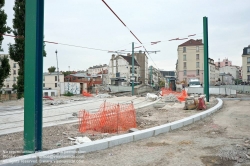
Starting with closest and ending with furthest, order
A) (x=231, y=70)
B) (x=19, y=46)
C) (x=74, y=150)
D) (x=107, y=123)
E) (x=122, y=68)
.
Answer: (x=74, y=150) → (x=107, y=123) → (x=19, y=46) → (x=122, y=68) → (x=231, y=70)

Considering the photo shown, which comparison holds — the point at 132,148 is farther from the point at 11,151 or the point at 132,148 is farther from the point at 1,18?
the point at 1,18

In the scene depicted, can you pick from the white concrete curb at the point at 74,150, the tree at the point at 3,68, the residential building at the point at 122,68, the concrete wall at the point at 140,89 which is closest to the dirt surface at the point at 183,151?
the white concrete curb at the point at 74,150

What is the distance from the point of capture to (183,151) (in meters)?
5.08

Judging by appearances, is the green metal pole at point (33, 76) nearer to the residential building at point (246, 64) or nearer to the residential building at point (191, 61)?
the residential building at point (191, 61)

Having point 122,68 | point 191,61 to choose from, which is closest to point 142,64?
point 122,68

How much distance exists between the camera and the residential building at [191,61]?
77812 millimetres

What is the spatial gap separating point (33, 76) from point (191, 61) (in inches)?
3114

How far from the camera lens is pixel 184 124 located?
27.3 feet

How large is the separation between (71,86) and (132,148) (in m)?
42.0

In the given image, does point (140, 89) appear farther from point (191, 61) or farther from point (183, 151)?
point (191, 61)

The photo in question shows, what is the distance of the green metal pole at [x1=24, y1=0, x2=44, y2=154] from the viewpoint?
14.6 ft

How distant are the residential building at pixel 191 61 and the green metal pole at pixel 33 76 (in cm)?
7614

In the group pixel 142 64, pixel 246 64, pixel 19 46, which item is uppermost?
pixel 142 64

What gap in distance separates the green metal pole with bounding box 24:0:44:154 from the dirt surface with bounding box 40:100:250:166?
42.5 inches
